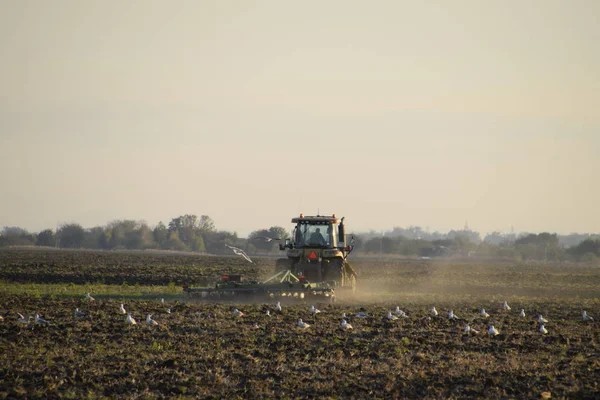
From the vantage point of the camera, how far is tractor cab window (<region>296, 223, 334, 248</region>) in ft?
105

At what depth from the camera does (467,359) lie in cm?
1683

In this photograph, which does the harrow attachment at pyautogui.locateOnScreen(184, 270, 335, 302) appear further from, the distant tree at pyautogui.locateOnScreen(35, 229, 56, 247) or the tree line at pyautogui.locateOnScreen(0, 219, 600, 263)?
the distant tree at pyautogui.locateOnScreen(35, 229, 56, 247)

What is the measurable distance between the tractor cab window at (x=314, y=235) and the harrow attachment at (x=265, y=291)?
10.8 feet

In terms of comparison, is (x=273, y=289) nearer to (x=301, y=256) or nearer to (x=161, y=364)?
(x=301, y=256)

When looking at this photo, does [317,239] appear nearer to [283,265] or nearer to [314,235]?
[314,235]

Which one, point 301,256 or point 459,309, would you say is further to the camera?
point 301,256

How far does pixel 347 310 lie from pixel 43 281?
65.0 feet

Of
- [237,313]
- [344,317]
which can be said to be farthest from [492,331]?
[237,313]

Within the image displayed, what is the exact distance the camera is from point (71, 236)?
160500 mm

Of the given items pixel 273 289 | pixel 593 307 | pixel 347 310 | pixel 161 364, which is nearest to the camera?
pixel 161 364

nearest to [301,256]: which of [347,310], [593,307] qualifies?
[347,310]

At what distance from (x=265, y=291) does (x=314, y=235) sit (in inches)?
187

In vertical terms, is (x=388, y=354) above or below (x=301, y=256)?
below

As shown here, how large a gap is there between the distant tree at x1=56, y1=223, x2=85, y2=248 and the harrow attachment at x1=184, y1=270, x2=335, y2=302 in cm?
13462
